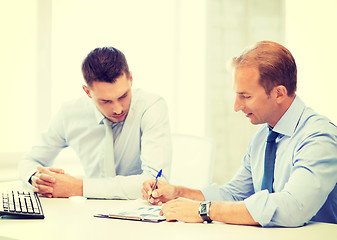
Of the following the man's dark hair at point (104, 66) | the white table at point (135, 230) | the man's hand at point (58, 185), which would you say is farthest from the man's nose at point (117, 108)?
the white table at point (135, 230)

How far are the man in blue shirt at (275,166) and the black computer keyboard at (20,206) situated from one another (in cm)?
46

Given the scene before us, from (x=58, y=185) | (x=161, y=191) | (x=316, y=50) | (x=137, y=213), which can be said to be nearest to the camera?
(x=137, y=213)

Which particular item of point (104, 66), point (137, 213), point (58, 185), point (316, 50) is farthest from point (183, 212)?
point (316, 50)

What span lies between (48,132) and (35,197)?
671 mm

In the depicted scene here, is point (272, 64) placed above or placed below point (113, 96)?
above

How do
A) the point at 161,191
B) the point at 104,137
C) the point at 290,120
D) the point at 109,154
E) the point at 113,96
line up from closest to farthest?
the point at 290,120, the point at 161,191, the point at 113,96, the point at 109,154, the point at 104,137

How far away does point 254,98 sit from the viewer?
1771mm

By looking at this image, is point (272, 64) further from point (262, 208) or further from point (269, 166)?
point (262, 208)

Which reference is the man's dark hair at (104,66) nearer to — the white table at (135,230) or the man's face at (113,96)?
the man's face at (113,96)

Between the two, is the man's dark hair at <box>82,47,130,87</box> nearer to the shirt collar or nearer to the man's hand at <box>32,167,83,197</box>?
the man's hand at <box>32,167,83,197</box>

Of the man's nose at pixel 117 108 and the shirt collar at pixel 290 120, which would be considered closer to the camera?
the shirt collar at pixel 290 120

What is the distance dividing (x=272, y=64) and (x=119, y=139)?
989 mm

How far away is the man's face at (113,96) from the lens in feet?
7.02

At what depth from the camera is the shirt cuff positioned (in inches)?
53.9
